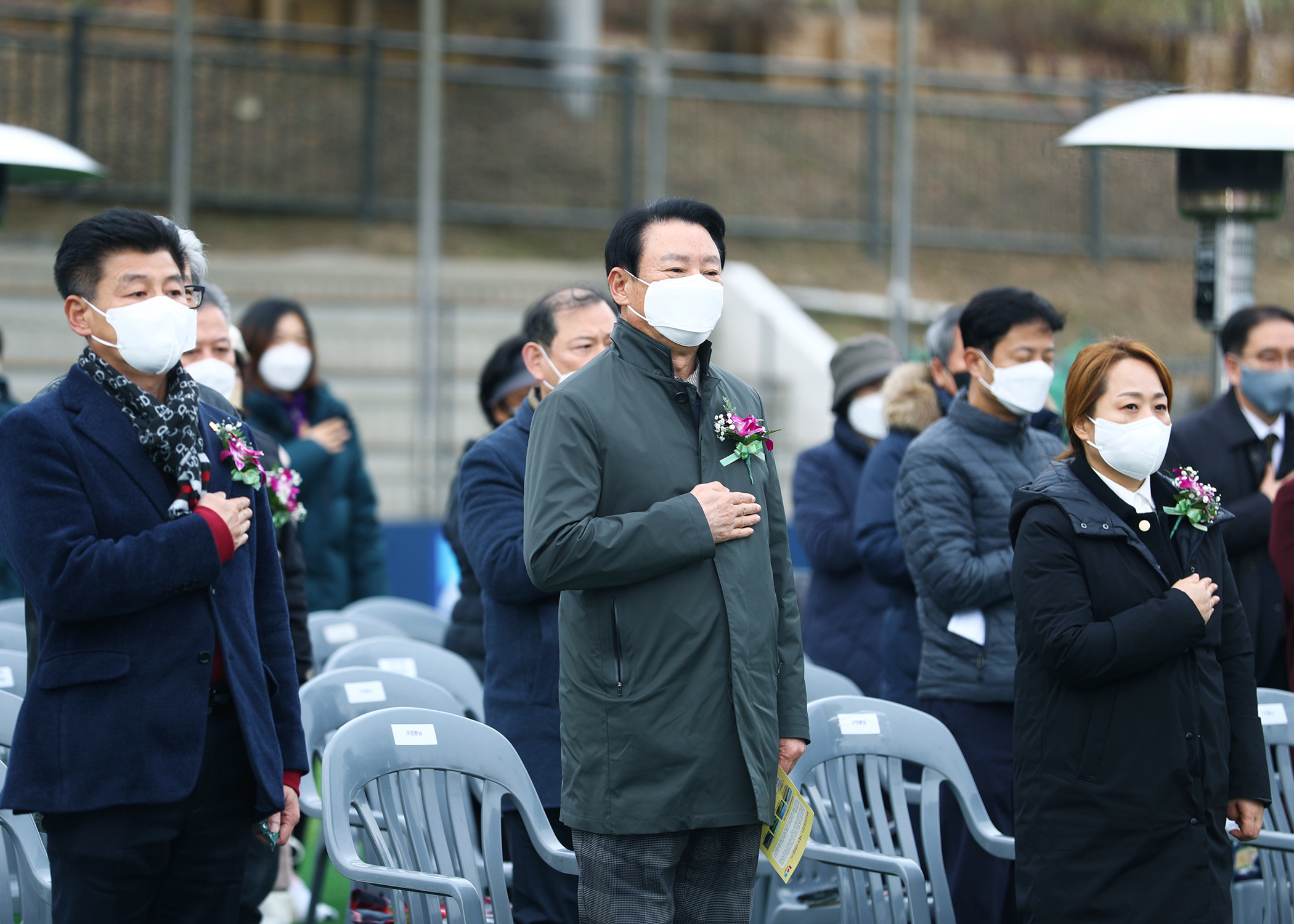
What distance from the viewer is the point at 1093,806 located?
10.4ft

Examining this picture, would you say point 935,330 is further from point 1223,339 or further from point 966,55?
point 966,55

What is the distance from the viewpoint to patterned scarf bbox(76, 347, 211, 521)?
284cm

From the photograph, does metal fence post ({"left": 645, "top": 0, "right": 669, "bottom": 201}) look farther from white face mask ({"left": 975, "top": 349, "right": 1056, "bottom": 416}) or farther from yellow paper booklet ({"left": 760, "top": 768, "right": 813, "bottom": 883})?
yellow paper booklet ({"left": 760, "top": 768, "right": 813, "bottom": 883})

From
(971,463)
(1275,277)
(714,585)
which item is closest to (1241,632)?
(971,463)

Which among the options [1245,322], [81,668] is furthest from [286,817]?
[1245,322]

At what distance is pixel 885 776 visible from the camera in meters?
4.03

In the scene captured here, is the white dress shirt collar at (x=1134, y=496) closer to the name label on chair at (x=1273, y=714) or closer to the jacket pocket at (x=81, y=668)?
the name label on chair at (x=1273, y=714)

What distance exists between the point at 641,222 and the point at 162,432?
3.43ft

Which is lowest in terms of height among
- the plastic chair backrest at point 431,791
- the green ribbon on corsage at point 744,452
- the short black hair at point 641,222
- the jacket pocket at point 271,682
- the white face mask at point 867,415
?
the plastic chair backrest at point 431,791

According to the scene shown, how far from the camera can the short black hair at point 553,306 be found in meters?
3.93

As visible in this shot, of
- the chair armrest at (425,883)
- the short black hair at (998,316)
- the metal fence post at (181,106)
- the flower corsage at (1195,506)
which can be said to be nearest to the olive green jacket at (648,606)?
the chair armrest at (425,883)

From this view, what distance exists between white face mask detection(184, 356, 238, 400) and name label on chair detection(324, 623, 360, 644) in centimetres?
139

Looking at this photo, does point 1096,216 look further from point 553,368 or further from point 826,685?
point 553,368

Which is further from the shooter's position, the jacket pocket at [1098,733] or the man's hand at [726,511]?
the jacket pocket at [1098,733]
